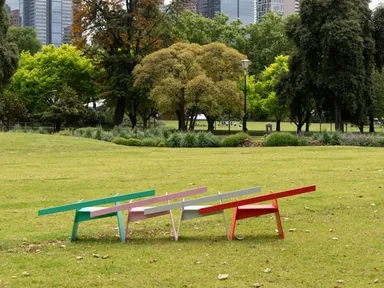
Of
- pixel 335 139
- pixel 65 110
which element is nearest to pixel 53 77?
pixel 65 110

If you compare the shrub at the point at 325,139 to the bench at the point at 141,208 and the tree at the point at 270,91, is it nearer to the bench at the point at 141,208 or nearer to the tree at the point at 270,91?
the tree at the point at 270,91

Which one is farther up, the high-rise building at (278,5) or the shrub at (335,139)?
the high-rise building at (278,5)

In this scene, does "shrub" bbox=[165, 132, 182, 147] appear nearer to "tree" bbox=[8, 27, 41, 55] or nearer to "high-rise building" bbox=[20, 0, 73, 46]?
"tree" bbox=[8, 27, 41, 55]

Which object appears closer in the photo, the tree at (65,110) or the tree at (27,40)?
the tree at (65,110)

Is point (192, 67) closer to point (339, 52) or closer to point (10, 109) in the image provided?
point (339, 52)

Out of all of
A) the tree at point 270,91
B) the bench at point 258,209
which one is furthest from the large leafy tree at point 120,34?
the bench at point 258,209

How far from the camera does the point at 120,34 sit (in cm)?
4694

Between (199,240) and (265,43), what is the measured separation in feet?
203

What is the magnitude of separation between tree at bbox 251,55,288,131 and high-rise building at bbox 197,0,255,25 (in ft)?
213

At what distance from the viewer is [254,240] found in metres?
7.48

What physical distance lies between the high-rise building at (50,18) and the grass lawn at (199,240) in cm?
13251

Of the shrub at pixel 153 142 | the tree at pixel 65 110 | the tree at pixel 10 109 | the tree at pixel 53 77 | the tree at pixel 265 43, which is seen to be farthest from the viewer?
the tree at pixel 265 43

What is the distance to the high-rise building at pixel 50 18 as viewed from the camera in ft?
463

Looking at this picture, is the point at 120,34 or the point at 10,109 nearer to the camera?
the point at 120,34
